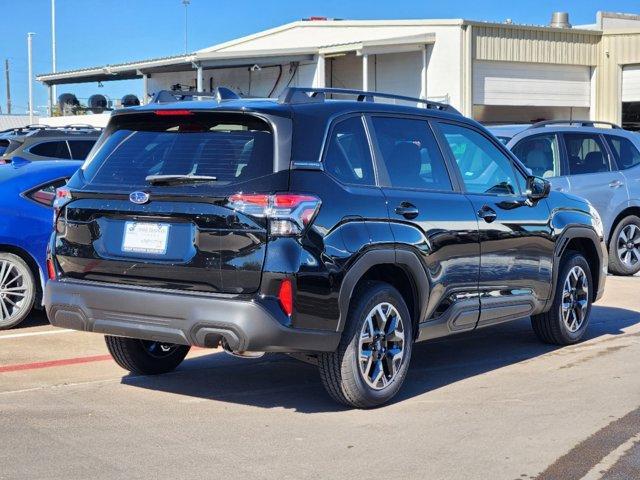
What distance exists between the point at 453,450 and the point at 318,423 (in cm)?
91

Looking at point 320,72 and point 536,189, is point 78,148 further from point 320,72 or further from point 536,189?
point 320,72

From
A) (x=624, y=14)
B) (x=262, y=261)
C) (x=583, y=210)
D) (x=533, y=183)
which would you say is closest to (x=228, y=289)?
(x=262, y=261)

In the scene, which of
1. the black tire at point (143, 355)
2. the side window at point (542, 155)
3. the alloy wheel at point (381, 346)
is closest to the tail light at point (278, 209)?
the alloy wheel at point (381, 346)

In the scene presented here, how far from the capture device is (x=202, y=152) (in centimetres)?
595

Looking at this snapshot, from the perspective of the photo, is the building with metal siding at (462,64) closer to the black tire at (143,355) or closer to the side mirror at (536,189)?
the side mirror at (536,189)

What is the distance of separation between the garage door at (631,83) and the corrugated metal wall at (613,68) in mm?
123

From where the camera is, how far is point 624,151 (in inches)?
531

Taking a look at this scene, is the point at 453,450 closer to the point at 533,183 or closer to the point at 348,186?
the point at 348,186

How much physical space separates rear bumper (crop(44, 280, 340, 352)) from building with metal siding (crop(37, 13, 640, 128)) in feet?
65.4

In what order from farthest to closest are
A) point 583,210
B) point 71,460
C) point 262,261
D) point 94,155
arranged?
point 583,210, point 94,155, point 262,261, point 71,460

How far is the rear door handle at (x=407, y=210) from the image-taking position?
251 inches

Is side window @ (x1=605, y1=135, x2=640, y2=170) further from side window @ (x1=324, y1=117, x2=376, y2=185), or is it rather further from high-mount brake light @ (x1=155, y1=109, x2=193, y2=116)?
high-mount brake light @ (x1=155, y1=109, x2=193, y2=116)

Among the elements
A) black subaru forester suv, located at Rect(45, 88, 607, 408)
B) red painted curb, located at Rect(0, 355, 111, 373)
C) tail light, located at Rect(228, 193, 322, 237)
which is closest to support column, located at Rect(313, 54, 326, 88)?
red painted curb, located at Rect(0, 355, 111, 373)

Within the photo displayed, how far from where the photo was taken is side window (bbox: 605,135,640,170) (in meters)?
13.4
